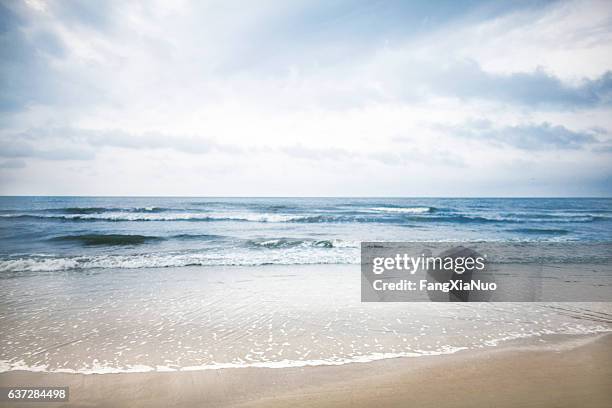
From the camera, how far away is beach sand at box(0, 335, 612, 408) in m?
2.77

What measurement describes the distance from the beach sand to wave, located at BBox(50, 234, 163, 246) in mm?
10805

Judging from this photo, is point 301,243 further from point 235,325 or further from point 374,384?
point 374,384

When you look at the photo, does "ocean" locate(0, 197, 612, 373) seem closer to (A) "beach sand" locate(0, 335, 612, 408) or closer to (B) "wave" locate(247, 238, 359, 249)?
(A) "beach sand" locate(0, 335, 612, 408)

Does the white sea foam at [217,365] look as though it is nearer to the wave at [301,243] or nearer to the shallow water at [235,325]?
the shallow water at [235,325]

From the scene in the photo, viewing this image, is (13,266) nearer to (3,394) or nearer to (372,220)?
(3,394)

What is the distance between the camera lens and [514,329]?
451 centimetres

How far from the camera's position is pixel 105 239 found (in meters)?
13.7

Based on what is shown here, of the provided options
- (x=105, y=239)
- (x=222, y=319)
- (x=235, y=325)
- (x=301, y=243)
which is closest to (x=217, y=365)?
(x=235, y=325)

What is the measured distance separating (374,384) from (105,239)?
1452 cm

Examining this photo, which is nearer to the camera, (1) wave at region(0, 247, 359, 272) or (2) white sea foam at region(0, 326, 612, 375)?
(2) white sea foam at region(0, 326, 612, 375)

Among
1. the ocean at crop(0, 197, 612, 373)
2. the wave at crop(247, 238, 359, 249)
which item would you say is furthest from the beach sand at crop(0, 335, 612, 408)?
the wave at crop(247, 238, 359, 249)

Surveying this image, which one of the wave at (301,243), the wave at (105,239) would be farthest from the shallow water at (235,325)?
the wave at (105,239)

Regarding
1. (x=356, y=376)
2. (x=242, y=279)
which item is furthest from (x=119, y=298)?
(x=356, y=376)

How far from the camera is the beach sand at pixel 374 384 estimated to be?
2.77 metres
